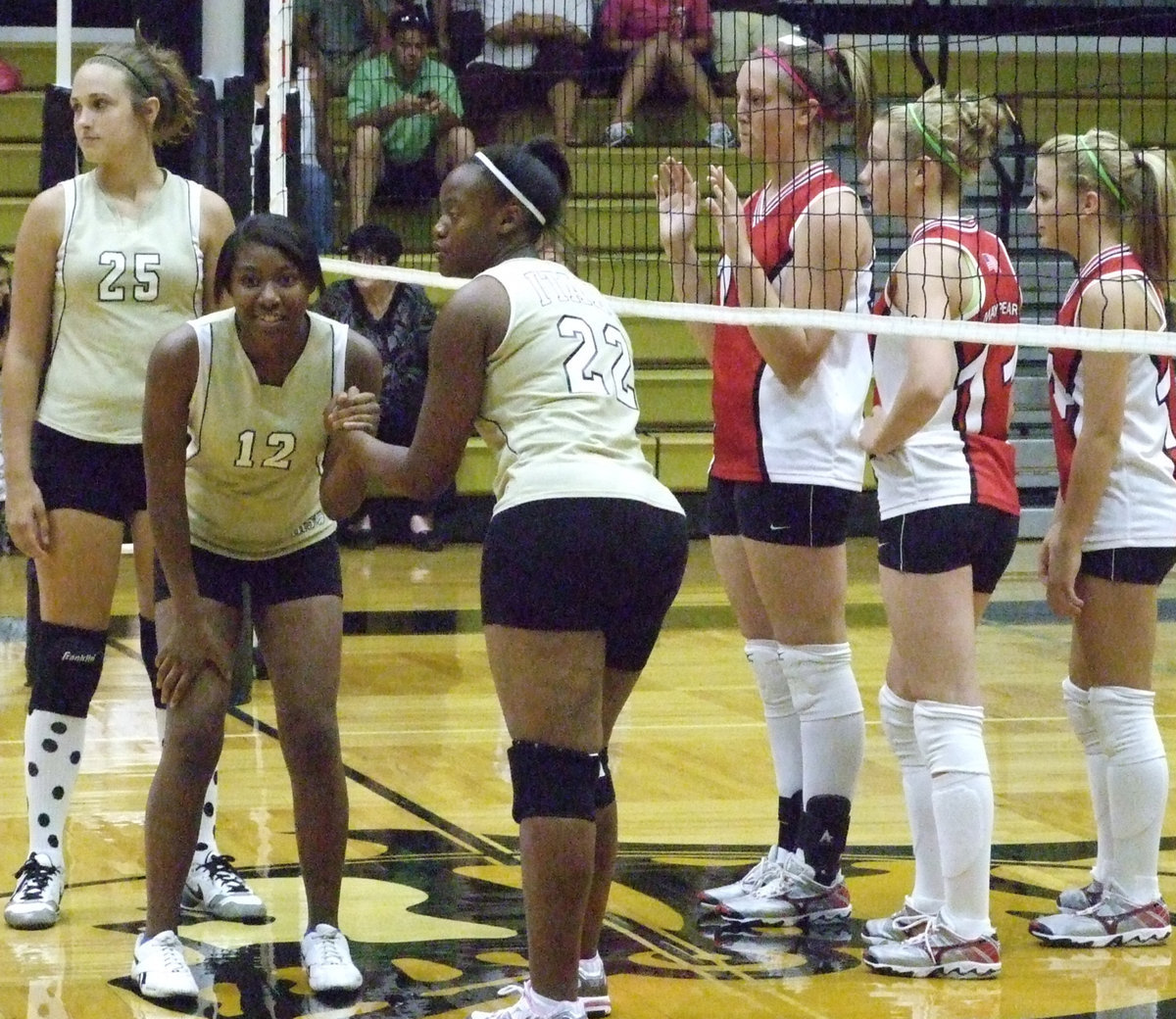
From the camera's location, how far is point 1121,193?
4.09m

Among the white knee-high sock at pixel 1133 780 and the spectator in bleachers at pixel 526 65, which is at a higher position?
the spectator in bleachers at pixel 526 65

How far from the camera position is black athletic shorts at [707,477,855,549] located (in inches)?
165

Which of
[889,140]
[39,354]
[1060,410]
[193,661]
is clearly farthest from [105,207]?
[1060,410]

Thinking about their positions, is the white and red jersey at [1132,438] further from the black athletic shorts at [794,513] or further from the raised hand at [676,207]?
the raised hand at [676,207]

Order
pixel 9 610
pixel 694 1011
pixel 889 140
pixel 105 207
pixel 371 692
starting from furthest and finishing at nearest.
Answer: pixel 9 610 → pixel 371 692 → pixel 105 207 → pixel 889 140 → pixel 694 1011

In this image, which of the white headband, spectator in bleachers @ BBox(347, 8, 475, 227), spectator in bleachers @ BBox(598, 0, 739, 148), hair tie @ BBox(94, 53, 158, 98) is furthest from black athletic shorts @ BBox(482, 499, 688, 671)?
spectator in bleachers @ BBox(598, 0, 739, 148)

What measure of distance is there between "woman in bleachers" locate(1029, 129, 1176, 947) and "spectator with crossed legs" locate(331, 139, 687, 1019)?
109 cm

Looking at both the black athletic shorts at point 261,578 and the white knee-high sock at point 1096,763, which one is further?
the white knee-high sock at point 1096,763

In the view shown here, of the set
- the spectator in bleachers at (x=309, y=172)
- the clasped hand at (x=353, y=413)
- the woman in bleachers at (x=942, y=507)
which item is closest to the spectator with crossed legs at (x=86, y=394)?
the clasped hand at (x=353, y=413)

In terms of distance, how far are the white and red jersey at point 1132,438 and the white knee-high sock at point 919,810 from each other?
495mm

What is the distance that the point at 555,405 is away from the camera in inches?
131

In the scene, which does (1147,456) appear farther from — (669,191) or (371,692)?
(371,692)

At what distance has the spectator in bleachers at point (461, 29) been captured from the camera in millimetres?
10742

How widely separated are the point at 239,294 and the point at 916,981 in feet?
5.88
